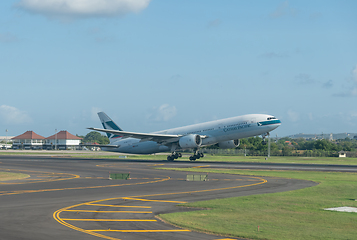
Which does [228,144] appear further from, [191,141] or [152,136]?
[152,136]

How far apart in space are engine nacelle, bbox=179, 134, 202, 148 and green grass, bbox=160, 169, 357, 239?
4486 cm

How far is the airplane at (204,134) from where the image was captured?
68.8 meters

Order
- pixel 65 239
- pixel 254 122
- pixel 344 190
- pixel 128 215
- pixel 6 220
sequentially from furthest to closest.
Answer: pixel 254 122 < pixel 344 190 < pixel 128 215 < pixel 6 220 < pixel 65 239

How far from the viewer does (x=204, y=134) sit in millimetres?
74125

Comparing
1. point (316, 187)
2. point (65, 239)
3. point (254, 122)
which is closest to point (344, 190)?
point (316, 187)

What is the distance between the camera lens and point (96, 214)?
19812 millimetres

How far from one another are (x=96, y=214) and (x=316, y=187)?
2051 centimetres

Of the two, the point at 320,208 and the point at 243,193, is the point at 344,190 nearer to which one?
the point at 243,193

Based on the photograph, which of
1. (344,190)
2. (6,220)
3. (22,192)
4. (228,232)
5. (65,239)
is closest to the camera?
(65,239)

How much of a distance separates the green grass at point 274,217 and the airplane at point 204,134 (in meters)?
41.5

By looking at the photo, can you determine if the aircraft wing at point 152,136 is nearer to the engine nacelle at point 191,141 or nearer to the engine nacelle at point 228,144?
the engine nacelle at point 191,141

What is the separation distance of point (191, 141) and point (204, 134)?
3375 millimetres

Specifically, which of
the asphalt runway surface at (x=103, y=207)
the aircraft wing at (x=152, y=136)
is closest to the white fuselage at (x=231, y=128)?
the aircraft wing at (x=152, y=136)

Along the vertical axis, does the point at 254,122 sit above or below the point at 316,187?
above
